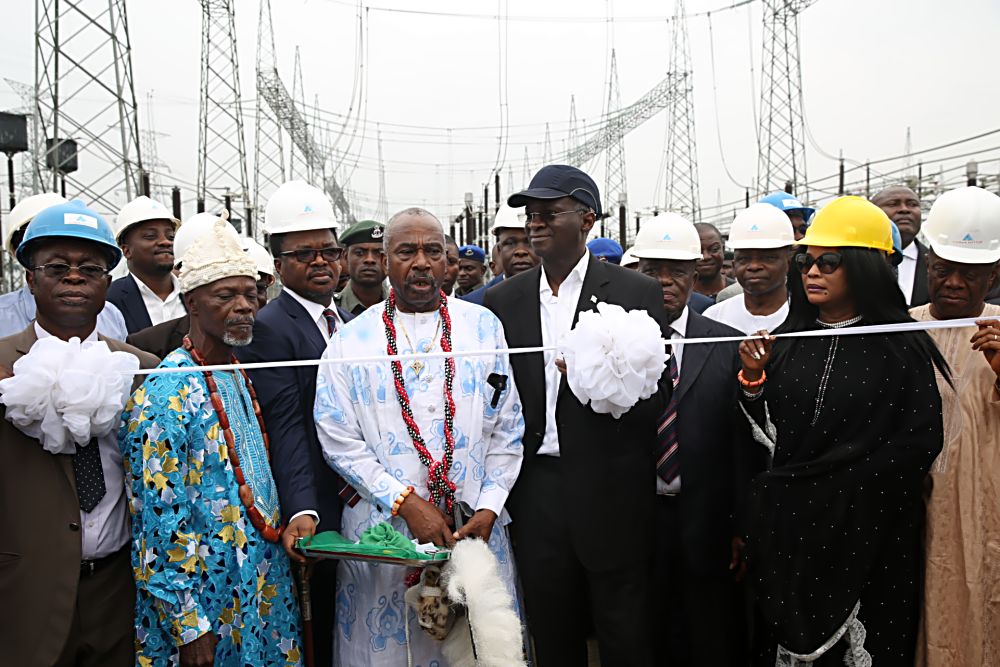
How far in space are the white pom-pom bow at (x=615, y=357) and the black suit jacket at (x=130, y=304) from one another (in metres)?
3.22

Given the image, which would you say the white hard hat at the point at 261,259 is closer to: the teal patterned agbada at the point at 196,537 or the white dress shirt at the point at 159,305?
the white dress shirt at the point at 159,305

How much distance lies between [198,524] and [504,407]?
1.37 metres

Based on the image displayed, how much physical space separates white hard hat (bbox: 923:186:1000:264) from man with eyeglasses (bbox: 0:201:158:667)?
362cm

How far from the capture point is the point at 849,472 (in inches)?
127

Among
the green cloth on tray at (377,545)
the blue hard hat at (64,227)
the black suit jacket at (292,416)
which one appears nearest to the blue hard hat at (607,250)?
the black suit jacket at (292,416)

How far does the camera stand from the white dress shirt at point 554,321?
3650 mm

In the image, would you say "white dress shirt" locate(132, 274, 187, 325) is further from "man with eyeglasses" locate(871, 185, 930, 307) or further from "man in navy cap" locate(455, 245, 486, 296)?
"man with eyeglasses" locate(871, 185, 930, 307)

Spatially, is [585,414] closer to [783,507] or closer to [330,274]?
[783,507]

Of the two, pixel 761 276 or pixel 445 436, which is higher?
pixel 761 276

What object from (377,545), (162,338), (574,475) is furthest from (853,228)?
(162,338)

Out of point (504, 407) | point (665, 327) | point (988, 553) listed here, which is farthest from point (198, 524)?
point (988, 553)

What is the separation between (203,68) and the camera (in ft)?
66.2

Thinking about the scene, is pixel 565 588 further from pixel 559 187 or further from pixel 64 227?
pixel 64 227

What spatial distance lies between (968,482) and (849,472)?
51cm
